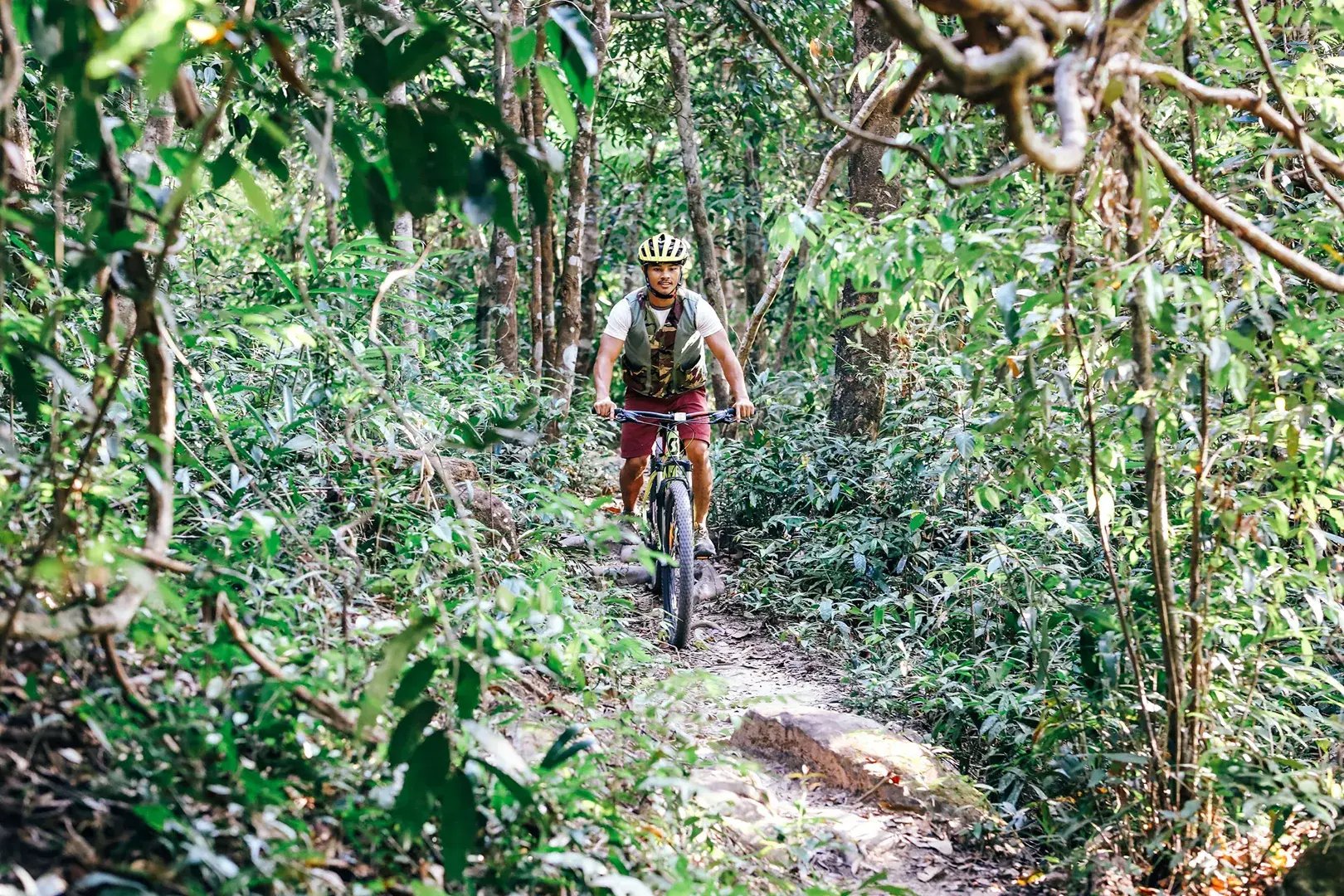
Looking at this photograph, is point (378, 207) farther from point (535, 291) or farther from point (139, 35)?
point (535, 291)

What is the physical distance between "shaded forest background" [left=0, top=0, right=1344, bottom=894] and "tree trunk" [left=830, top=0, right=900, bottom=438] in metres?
0.98

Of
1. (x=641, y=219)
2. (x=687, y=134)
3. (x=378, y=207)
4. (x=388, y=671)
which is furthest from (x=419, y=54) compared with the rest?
(x=641, y=219)

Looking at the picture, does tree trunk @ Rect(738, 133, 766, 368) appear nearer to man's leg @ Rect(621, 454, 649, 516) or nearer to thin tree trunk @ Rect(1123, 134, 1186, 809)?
man's leg @ Rect(621, 454, 649, 516)

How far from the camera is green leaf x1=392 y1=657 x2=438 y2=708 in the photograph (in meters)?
2.38

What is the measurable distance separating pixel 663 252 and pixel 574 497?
126 inches

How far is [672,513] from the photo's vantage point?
20.3 feet

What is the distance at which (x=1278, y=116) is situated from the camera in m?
3.26

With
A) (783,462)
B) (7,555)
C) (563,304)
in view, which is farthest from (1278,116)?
(563,304)

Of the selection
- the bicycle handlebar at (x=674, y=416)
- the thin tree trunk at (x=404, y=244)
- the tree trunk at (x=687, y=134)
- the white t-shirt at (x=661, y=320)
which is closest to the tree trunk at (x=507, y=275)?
the thin tree trunk at (x=404, y=244)

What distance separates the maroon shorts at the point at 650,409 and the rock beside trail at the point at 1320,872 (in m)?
3.90

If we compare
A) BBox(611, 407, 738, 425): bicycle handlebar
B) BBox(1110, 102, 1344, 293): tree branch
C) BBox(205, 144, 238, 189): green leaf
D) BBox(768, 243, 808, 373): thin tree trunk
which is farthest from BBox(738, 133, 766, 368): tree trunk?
BBox(205, 144, 238, 189): green leaf

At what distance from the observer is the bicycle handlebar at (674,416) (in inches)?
248

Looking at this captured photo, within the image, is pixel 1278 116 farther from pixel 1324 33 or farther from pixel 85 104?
pixel 85 104

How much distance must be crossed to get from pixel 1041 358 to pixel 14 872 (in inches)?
141
